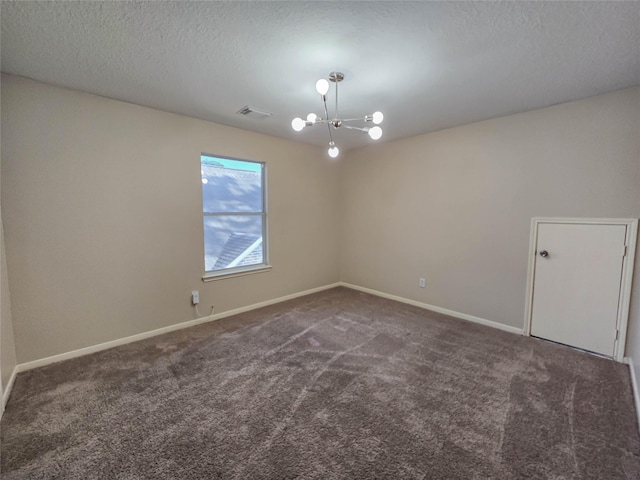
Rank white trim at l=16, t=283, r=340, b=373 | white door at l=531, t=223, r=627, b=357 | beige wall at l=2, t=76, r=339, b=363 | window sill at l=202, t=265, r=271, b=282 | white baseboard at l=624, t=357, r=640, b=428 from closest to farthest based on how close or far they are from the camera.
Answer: white baseboard at l=624, t=357, r=640, b=428 → beige wall at l=2, t=76, r=339, b=363 → white trim at l=16, t=283, r=340, b=373 → white door at l=531, t=223, r=627, b=357 → window sill at l=202, t=265, r=271, b=282

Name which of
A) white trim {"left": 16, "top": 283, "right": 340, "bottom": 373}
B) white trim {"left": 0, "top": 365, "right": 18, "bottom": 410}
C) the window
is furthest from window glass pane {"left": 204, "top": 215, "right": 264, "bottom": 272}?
white trim {"left": 0, "top": 365, "right": 18, "bottom": 410}

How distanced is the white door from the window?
3.34 meters

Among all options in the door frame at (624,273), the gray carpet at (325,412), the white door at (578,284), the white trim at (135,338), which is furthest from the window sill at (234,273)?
the door frame at (624,273)

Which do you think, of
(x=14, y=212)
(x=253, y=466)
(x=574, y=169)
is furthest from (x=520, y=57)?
A: (x=14, y=212)

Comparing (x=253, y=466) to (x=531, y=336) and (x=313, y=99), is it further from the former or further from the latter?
(x=531, y=336)

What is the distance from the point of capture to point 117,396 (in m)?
2.00

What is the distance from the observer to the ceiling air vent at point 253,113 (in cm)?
287

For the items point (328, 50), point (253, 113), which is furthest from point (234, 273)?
point (328, 50)

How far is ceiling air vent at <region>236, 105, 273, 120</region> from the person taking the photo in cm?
287

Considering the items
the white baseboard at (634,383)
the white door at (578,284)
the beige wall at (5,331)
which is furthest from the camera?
the white door at (578,284)

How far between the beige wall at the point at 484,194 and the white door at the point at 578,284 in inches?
5.7

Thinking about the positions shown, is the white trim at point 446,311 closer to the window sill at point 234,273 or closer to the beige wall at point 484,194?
the beige wall at point 484,194

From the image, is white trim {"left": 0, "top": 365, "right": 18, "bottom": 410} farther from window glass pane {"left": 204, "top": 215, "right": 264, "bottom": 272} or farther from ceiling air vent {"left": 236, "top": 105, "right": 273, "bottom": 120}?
ceiling air vent {"left": 236, "top": 105, "right": 273, "bottom": 120}

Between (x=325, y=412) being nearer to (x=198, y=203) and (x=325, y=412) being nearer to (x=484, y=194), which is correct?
(x=198, y=203)
